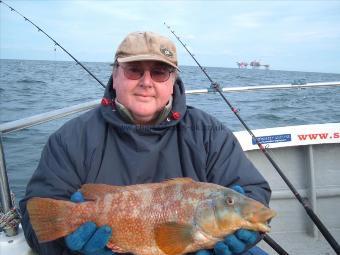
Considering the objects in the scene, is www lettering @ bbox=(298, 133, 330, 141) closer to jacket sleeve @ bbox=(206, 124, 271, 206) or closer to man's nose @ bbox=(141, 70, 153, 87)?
jacket sleeve @ bbox=(206, 124, 271, 206)

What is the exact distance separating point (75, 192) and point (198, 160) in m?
0.98

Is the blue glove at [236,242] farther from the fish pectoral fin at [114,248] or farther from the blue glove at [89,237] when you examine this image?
the blue glove at [89,237]

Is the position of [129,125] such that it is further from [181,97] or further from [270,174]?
[270,174]

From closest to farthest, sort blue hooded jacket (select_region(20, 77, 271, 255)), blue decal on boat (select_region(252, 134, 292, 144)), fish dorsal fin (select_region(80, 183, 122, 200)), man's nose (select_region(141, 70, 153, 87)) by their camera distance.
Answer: fish dorsal fin (select_region(80, 183, 122, 200)) → blue hooded jacket (select_region(20, 77, 271, 255)) → man's nose (select_region(141, 70, 153, 87)) → blue decal on boat (select_region(252, 134, 292, 144))

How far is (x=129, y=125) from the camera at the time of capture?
119 inches

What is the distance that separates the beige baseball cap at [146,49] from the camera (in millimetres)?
2957

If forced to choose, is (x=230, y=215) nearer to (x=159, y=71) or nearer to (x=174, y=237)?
(x=174, y=237)

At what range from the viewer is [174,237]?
8.09ft

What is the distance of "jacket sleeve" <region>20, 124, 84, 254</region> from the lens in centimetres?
271

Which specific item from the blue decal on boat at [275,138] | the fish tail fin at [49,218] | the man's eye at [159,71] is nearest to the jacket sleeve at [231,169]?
the man's eye at [159,71]

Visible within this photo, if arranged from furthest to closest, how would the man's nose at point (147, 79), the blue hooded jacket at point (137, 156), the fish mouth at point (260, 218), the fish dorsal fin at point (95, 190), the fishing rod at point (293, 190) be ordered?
1. the fishing rod at point (293, 190)
2. the man's nose at point (147, 79)
3. the blue hooded jacket at point (137, 156)
4. the fish dorsal fin at point (95, 190)
5. the fish mouth at point (260, 218)

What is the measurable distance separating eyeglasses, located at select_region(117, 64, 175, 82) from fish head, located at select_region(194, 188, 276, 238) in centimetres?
109

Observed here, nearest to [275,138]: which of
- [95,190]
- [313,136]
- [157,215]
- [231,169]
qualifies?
[313,136]

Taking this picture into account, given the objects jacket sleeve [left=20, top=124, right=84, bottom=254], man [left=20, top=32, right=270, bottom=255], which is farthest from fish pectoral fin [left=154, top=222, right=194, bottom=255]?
jacket sleeve [left=20, top=124, right=84, bottom=254]
